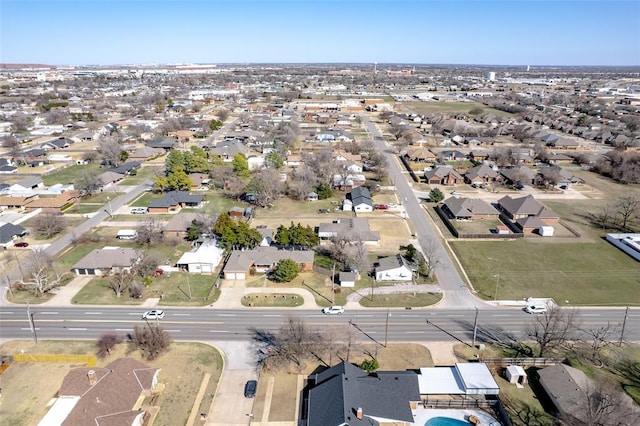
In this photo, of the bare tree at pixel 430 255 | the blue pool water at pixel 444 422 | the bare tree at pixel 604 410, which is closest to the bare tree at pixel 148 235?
the bare tree at pixel 430 255

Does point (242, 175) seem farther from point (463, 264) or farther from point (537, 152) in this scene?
point (537, 152)

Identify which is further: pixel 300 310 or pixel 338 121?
pixel 338 121

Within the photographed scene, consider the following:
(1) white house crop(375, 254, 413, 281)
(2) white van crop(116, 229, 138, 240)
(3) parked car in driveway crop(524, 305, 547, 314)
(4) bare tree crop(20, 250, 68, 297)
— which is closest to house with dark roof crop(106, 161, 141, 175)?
(2) white van crop(116, 229, 138, 240)

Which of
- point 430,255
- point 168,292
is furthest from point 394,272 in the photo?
point 168,292

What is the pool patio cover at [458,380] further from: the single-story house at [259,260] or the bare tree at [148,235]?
the bare tree at [148,235]

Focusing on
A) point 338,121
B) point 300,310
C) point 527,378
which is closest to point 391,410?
point 527,378

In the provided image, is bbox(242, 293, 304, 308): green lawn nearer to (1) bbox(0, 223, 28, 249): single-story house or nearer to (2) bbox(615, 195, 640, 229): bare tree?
(1) bbox(0, 223, 28, 249): single-story house
